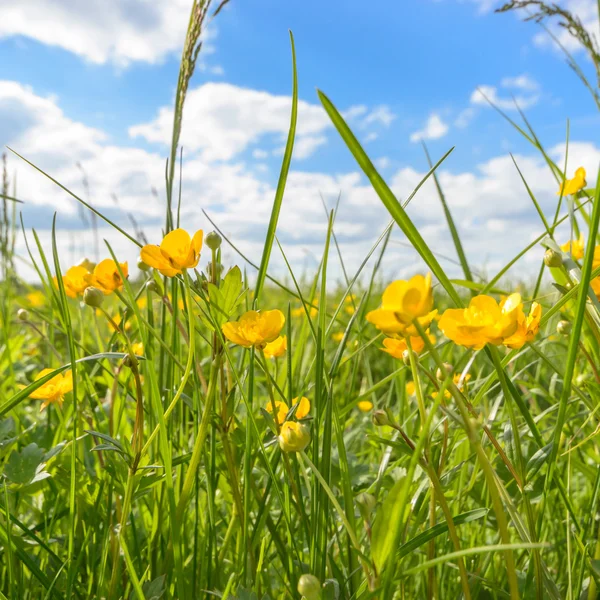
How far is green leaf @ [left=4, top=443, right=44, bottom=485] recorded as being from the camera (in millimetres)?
742

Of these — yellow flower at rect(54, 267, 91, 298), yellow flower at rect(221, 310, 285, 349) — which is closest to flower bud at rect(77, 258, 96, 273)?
yellow flower at rect(54, 267, 91, 298)

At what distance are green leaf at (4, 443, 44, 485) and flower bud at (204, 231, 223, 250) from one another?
0.34m

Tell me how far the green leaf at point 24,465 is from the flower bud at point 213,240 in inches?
13.5

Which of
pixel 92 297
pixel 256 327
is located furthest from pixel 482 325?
pixel 92 297

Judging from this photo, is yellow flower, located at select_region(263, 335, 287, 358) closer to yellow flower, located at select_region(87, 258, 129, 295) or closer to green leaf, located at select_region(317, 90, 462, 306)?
yellow flower, located at select_region(87, 258, 129, 295)

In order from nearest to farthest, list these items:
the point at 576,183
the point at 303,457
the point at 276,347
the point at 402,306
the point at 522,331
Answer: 1. the point at 402,306
2. the point at 522,331
3. the point at 303,457
4. the point at 276,347
5. the point at 576,183

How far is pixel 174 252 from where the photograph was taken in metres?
0.62

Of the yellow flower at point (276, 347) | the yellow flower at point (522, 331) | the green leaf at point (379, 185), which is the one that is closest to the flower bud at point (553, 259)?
the yellow flower at point (522, 331)

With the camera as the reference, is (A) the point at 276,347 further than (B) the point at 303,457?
Yes

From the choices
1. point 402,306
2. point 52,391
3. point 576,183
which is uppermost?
point 576,183

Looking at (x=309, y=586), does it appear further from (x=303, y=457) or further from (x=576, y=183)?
(x=576, y=183)

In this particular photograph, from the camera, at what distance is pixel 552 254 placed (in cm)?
70

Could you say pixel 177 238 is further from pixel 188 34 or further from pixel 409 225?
pixel 188 34

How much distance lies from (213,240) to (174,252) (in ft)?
0.34
